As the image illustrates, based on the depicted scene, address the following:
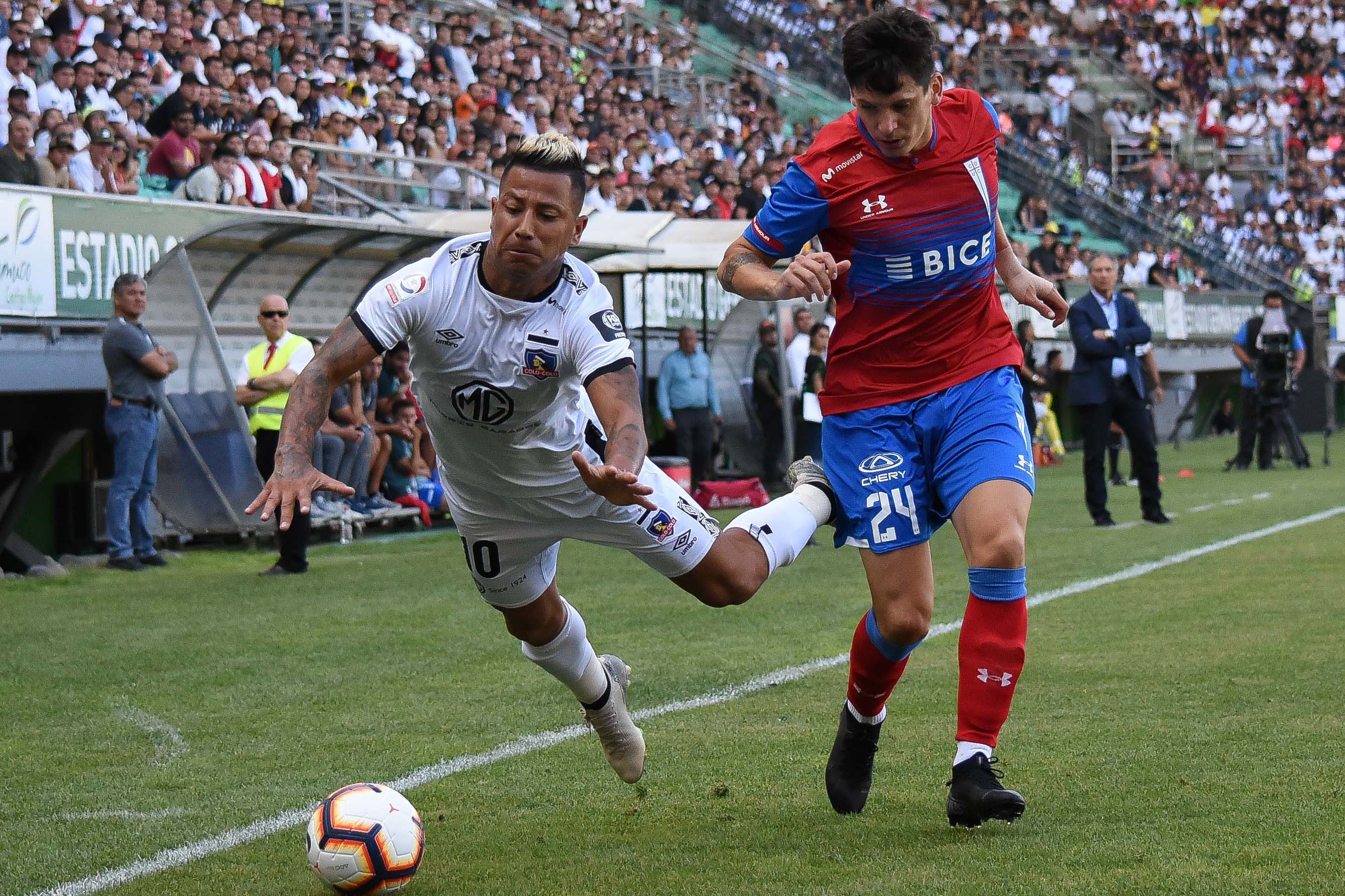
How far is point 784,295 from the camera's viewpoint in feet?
15.0

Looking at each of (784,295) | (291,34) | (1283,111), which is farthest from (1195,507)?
(1283,111)

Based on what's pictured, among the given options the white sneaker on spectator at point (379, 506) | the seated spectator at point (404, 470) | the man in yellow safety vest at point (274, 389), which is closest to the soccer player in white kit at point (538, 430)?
the man in yellow safety vest at point (274, 389)

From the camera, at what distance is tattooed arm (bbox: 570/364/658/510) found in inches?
159

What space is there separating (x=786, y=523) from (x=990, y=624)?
3.30 feet

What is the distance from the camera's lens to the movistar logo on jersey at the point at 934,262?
16.7 feet

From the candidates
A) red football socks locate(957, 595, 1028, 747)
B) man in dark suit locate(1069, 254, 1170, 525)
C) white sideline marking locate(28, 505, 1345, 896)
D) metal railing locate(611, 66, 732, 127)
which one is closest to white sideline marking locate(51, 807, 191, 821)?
white sideline marking locate(28, 505, 1345, 896)

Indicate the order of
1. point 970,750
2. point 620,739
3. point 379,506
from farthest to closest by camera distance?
point 379,506 < point 620,739 < point 970,750

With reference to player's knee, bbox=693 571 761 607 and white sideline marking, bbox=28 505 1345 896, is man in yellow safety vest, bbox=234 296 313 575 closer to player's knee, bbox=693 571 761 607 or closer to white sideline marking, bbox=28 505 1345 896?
white sideline marking, bbox=28 505 1345 896

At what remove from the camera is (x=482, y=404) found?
488cm

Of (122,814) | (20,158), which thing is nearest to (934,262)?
(122,814)

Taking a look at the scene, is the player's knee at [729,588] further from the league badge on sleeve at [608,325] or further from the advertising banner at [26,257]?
the advertising banner at [26,257]

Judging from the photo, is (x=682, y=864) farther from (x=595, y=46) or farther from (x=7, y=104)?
(x=595, y=46)

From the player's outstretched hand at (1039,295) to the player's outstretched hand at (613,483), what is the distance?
5.83 feet

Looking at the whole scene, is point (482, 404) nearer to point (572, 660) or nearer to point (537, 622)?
point (537, 622)
